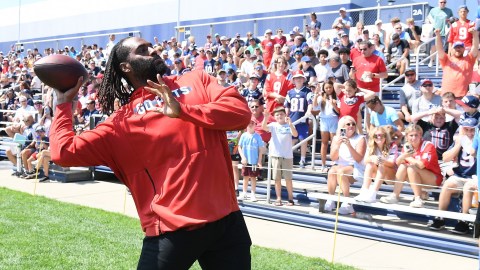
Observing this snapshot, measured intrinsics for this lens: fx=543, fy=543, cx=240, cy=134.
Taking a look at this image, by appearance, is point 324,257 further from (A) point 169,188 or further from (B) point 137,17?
(B) point 137,17

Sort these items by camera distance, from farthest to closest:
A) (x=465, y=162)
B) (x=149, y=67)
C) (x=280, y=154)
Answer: (x=280, y=154), (x=465, y=162), (x=149, y=67)

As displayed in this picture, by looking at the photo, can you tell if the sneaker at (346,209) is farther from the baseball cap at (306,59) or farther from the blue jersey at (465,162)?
the baseball cap at (306,59)

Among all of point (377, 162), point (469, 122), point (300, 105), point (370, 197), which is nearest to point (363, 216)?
point (370, 197)

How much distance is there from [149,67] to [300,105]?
24.1 ft

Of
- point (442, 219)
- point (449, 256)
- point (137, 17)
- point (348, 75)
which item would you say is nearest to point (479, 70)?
point (348, 75)

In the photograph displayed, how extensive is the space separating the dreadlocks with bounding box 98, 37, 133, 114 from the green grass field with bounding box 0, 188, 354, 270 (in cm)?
286

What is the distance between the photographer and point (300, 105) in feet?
31.6

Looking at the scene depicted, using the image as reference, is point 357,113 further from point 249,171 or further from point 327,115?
point 249,171

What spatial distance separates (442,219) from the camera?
21.5 feet

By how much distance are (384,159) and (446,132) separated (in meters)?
1.01

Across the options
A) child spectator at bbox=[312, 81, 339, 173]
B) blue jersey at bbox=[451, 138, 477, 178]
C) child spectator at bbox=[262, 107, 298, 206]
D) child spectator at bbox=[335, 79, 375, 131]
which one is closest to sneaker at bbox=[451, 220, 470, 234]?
blue jersey at bbox=[451, 138, 477, 178]

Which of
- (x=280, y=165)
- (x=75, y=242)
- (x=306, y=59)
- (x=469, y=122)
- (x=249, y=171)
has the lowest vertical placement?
(x=75, y=242)

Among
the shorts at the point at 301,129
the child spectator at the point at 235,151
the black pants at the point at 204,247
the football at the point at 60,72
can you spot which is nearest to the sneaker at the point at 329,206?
the child spectator at the point at 235,151

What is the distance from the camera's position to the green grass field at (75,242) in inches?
211
